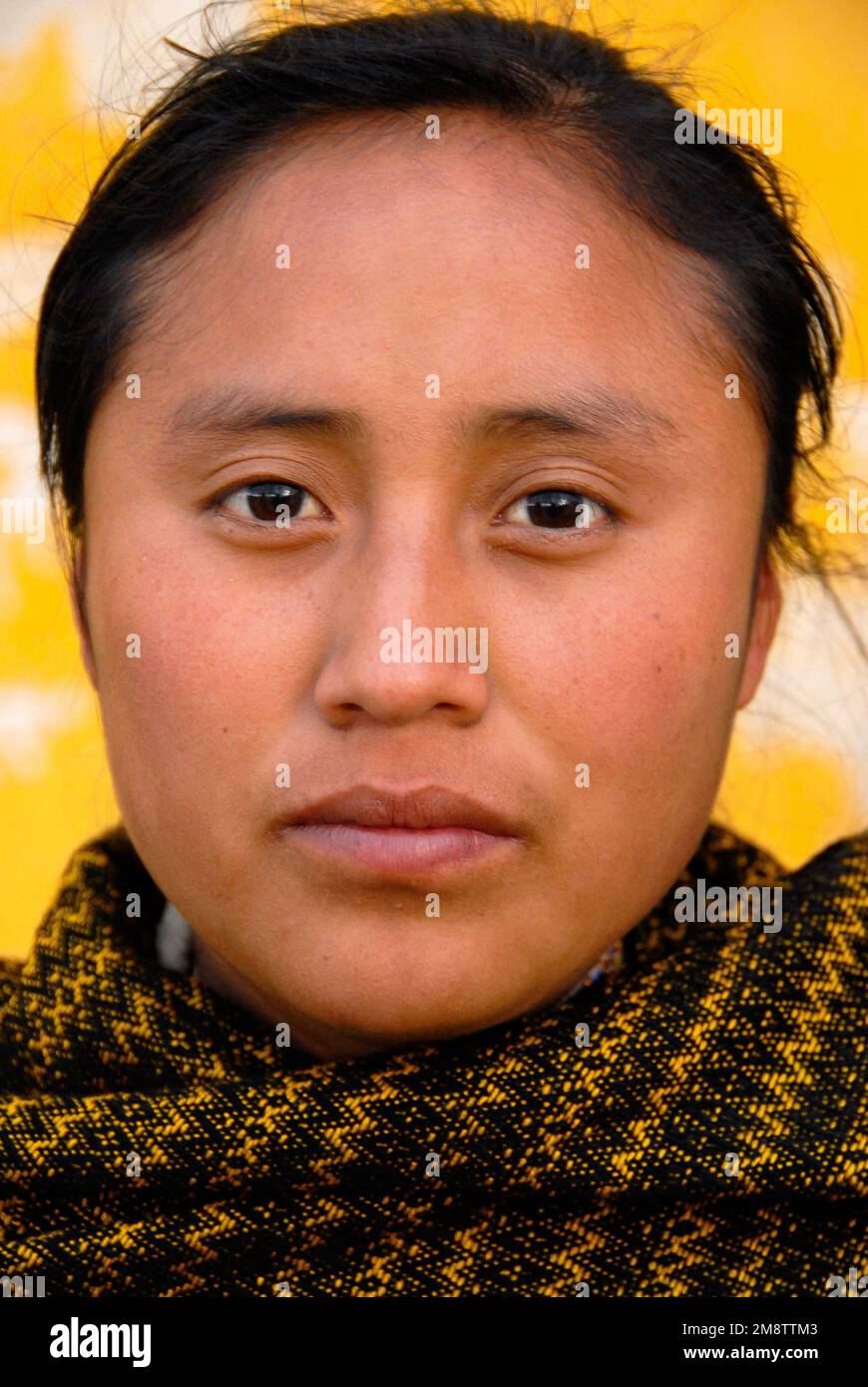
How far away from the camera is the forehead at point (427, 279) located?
3.97 ft

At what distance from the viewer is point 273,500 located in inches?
49.5

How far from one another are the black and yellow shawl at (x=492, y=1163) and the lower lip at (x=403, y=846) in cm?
20

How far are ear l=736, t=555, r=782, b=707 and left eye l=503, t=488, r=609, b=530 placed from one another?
11.7 inches

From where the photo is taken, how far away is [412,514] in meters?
1.19

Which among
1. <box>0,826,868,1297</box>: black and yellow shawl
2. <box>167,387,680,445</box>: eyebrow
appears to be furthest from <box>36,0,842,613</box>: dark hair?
<box>0,826,868,1297</box>: black and yellow shawl

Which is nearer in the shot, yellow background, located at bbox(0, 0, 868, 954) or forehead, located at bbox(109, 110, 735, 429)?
forehead, located at bbox(109, 110, 735, 429)

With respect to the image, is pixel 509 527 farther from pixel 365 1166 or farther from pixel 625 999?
pixel 365 1166

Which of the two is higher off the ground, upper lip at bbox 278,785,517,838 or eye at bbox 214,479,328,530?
eye at bbox 214,479,328,530

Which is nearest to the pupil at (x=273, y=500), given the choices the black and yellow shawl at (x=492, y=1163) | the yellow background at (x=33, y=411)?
the black and yellow shawl at (x=492, y=1163)

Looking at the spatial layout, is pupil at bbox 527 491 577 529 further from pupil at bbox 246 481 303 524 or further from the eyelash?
pupil at bbox 246 481 303 524

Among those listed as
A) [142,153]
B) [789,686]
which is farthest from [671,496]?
[789,686]

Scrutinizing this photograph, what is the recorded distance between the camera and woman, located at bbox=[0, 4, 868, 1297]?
1188mm

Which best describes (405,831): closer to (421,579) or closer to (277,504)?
(421,579)

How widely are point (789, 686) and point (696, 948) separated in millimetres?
992
